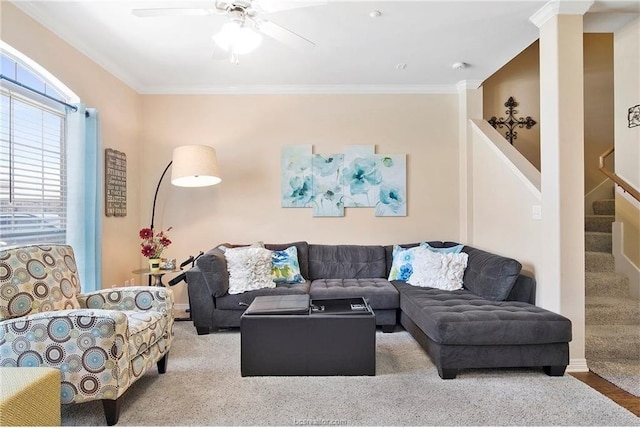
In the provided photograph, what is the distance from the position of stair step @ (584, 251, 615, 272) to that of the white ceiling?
214 cm

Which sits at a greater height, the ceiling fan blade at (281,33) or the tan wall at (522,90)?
the tan wall at (522,90)

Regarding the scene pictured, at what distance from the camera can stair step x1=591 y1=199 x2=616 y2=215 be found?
450cm

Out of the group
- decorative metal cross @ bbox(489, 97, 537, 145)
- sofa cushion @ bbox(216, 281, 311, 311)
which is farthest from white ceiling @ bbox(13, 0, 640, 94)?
sofa cushion @ bbox(216, 281, 311, 311)

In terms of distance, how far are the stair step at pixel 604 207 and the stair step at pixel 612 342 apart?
190cm

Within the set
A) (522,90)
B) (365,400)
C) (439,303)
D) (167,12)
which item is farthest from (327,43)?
(522,90)

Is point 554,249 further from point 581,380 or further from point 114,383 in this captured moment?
point 114,383

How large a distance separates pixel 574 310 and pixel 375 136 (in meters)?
2.70

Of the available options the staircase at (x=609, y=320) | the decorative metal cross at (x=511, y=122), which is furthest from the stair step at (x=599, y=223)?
the decorative metal cross at (x=511, y=122)

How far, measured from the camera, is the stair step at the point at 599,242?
384 centimetres

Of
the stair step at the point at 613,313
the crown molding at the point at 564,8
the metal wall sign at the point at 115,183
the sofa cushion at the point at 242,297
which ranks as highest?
the crown molding at the point at 564,8

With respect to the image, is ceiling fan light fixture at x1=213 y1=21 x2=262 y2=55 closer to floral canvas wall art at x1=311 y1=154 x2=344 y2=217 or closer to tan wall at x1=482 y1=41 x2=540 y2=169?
floral canvas wall art at x1=311 y1=154 x2=344 y2=217

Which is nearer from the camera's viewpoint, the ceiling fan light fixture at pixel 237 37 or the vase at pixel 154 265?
the ceiling fan light fixture at pixel 237 37

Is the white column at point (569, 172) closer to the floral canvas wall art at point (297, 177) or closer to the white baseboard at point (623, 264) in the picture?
the white baseboard at point (623, 264)

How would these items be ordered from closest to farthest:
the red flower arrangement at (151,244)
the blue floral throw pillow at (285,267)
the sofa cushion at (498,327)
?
the sofa cushion at (498,327) → the red flower arrangement at (151,244) → the blue floral throw pillow at (285,267)
